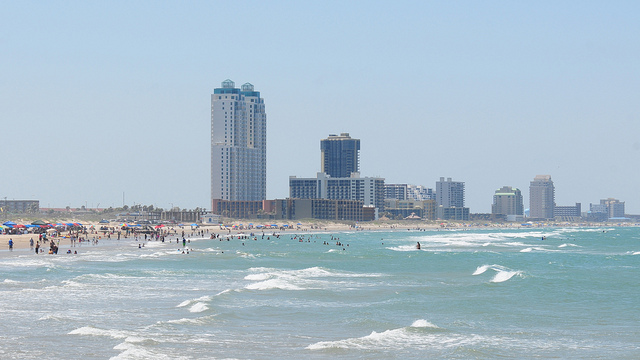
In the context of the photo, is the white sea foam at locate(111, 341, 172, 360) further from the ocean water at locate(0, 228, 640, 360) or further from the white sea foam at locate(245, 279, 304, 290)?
the white sea foam at locate(245, 279, 304, 290)

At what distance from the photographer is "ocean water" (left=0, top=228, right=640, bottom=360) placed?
27.3m

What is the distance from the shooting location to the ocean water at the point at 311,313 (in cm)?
2728

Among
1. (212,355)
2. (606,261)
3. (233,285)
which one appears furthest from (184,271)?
(606,261)

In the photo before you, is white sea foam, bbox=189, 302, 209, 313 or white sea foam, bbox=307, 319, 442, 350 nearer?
white sea foam, bbox=307, 319, 442, 350

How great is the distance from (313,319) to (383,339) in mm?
5664

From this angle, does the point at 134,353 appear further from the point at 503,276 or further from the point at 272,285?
the point at 503,276

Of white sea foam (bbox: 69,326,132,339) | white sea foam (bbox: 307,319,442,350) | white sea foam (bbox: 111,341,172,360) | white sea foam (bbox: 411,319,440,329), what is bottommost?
white sea foam (bbox: 307,319,442,350)

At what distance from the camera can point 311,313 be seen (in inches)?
1428

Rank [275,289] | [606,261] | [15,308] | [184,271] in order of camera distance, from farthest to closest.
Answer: [606,261]
[184,271]
[275,289]
[15,308]

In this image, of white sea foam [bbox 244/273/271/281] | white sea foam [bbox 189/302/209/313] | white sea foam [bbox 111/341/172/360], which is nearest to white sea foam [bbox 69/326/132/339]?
white sea foam [bbox 111/341/172/360]

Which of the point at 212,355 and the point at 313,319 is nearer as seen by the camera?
the point at 212,355

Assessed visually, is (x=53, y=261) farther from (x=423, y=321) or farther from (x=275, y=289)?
(x=423, y=321)

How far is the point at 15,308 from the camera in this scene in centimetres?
3594

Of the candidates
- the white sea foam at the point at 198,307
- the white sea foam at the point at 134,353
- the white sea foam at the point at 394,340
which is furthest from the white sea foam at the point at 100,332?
the white sea foam at the point at 394,340
